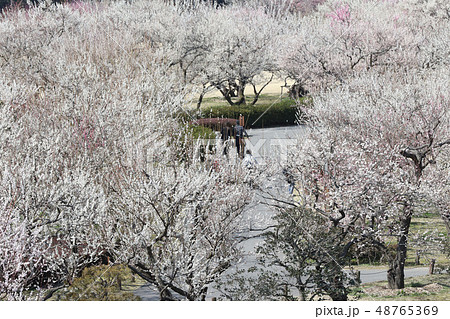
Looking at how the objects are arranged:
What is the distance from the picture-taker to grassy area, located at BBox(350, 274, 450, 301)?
17870 mm

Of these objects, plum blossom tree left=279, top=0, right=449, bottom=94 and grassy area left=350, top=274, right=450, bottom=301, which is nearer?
grassy area left=350, top=274, right=450, bottom=301

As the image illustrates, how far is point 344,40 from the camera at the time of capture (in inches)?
1781

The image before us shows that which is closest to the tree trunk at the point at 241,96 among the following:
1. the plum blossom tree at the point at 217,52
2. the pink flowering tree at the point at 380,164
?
the plum blossom tree at the point at 217,52

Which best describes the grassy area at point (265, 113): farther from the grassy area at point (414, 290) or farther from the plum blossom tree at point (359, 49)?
the grassy area at point (414, 290)

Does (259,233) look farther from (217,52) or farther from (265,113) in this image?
(217,52)

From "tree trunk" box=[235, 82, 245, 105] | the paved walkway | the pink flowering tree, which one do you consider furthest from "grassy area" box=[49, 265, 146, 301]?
"tree trunk" box=[235, 82, 245, 105]

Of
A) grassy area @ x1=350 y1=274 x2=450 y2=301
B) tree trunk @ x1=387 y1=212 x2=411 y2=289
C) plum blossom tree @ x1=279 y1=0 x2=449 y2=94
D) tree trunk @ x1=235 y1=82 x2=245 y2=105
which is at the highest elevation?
plum blossom tree @ x1=279 y1=0 x2=449 y2=94

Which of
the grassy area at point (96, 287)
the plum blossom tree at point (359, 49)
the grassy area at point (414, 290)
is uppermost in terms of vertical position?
the plum blossom tree at point (359, 49)

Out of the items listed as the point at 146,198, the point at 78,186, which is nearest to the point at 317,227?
the point at 146,198

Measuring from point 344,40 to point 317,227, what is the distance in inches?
1283

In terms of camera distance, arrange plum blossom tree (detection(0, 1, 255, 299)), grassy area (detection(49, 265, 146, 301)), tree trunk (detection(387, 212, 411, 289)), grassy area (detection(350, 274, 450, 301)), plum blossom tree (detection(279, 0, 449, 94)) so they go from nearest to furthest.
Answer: plum blossom tree (detection(0, 1, 255, 299))
grassy area (detection(49, 265, 146, 301))
grassy area (detection(350, 274, 450, 301))
tree trunk (detection(387, 212, 411, 289))
plum blossom tree (detection(279, 0, 449, 94))

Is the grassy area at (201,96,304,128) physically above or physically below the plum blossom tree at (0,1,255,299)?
below

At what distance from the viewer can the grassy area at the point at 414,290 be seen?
17.9m

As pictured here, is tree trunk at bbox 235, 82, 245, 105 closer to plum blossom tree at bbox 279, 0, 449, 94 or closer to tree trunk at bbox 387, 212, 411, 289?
plum blossom tree at bbox 279, 0, 449, 94
